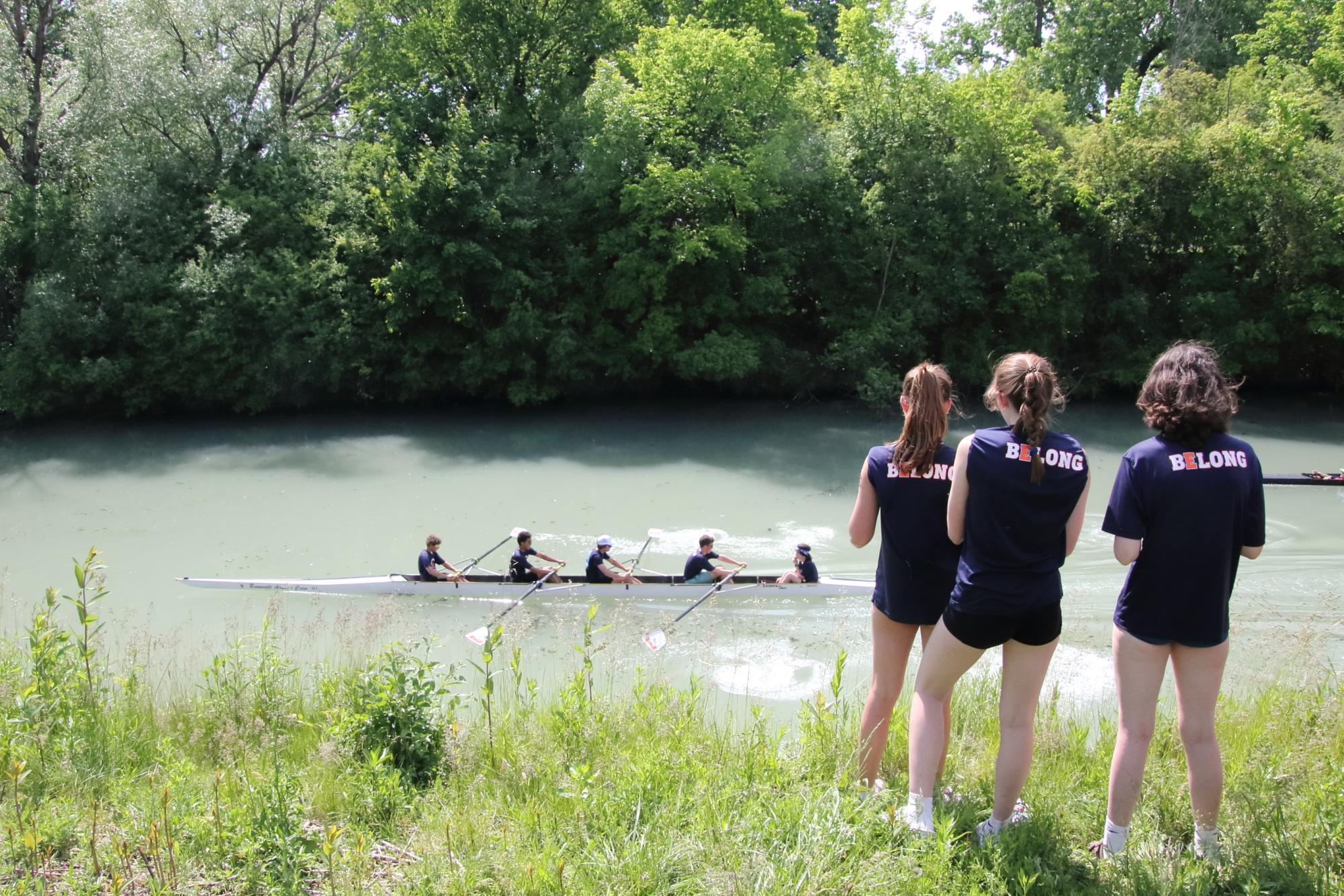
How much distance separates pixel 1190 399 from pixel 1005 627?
3.01ft

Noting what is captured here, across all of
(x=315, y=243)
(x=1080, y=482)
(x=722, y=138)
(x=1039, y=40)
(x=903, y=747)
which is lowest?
(x=903, y=747)

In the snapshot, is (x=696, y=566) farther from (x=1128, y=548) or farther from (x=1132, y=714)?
(x=1128, y=548)

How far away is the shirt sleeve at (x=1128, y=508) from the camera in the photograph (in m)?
3.29

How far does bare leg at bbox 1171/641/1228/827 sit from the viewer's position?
11.0 ft

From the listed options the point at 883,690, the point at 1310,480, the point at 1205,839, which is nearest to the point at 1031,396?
the point at 883,690

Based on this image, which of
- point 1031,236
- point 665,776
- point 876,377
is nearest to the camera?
point 665,776

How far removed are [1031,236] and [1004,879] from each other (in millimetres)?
21327

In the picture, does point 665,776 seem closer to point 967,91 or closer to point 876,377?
point 876,377

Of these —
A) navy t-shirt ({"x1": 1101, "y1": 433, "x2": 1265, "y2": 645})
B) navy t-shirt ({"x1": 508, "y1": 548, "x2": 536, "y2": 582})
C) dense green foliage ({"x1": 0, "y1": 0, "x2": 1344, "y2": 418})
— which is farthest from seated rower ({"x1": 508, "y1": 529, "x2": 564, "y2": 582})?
dense green foliage ({"x1": 0, "y1": 0, "x2": 1344, "y2": 418})

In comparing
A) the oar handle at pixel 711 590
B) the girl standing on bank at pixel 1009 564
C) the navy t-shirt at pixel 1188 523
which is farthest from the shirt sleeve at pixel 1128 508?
the oar handle at pixel 711 590

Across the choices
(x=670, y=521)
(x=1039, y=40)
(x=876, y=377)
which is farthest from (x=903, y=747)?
(x=1039, y=40)

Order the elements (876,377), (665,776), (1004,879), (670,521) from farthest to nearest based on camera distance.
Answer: (876,377), (670,521), (665,776), (1004,879)

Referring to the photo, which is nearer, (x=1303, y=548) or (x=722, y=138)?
(x=1303, y=548)

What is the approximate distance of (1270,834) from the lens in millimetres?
3342
